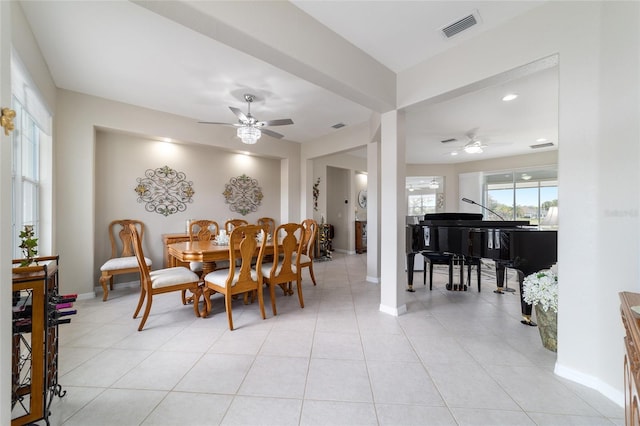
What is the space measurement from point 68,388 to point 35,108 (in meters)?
2.81

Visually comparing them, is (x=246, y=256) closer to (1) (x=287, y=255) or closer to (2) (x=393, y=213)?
(1) (x=287, y=255)

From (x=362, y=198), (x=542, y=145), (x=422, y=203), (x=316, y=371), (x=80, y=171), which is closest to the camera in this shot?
(x=316, y=371)

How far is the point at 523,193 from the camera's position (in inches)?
261

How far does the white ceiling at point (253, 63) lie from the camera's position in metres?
1.96

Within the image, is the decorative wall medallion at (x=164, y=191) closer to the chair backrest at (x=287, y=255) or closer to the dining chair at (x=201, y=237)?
the dining chair at (x=201, y=237)

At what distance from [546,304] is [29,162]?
5.22m

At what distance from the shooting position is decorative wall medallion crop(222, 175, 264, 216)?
5.04 m

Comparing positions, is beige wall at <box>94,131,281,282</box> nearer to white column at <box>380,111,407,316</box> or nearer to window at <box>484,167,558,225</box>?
white column at <box>380,111,407,316</box>

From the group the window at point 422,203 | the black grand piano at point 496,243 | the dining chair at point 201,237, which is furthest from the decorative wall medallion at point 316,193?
the window at point 422,203

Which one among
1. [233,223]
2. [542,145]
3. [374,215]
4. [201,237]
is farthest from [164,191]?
[542,145]

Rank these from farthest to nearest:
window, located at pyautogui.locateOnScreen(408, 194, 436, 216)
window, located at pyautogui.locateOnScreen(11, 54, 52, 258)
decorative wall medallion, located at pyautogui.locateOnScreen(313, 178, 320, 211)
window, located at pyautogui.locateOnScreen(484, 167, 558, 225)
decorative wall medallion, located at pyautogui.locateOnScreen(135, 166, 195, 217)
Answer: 1. window, located at pyautogui.locateOnScreen(408, 194, 436, 216)
2. decorative wall medallion, located at pyautogui.locateOnScreen(313, 178, 320, 211)
3. window, located at pyautogui.locateOnScreen(484, 167, 558, 225)
4. decorative wall medallion, located at pyautogui.locateOnScreen(135, 166, 195, 217)
5. window, located at pyautogui.locateOnScreen(11, 54, 52, 258)

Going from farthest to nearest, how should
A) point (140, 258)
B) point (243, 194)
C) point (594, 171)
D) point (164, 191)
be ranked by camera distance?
point (243, 194), point (164, 191), point (140, 258), point (594, 171)

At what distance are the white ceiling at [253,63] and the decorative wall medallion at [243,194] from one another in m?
1.06

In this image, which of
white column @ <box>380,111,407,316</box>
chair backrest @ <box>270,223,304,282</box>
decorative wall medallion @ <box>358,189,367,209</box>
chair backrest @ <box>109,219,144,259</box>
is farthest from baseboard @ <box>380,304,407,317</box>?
decorative wall medallion @ <box>358,189,367,209</box>
